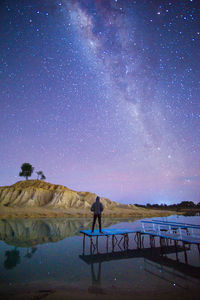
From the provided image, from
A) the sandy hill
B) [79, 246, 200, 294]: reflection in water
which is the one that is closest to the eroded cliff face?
the sandy hill

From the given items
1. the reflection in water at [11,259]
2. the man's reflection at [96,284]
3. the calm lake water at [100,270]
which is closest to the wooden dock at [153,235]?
the calm lake water at [100,270]

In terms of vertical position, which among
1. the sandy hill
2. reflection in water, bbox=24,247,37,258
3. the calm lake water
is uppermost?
the sandy hill

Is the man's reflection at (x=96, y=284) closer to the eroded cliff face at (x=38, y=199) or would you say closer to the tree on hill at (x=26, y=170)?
the eroded cliff face at (x=38, y=199)

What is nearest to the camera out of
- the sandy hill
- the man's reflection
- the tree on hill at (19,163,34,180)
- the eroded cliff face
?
the man's reflection

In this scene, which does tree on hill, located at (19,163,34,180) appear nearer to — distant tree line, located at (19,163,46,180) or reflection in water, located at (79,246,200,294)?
distant tree line, located at (19,163,46,180)

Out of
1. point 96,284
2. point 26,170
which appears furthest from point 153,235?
point 26,170

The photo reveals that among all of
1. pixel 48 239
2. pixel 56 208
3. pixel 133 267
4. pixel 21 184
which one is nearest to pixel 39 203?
pixel 56 208

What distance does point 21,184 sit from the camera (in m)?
85.6

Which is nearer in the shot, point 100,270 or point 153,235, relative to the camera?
point 100,270

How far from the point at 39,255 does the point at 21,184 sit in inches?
2996

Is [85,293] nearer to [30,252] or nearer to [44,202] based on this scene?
[30,252]

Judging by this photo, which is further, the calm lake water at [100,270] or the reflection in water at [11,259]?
the reflection in water at [11,259]

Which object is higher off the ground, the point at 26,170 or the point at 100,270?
the point at 26,170

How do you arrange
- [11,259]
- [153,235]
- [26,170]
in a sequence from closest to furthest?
[11,259] → [153,235] → [26,170]
